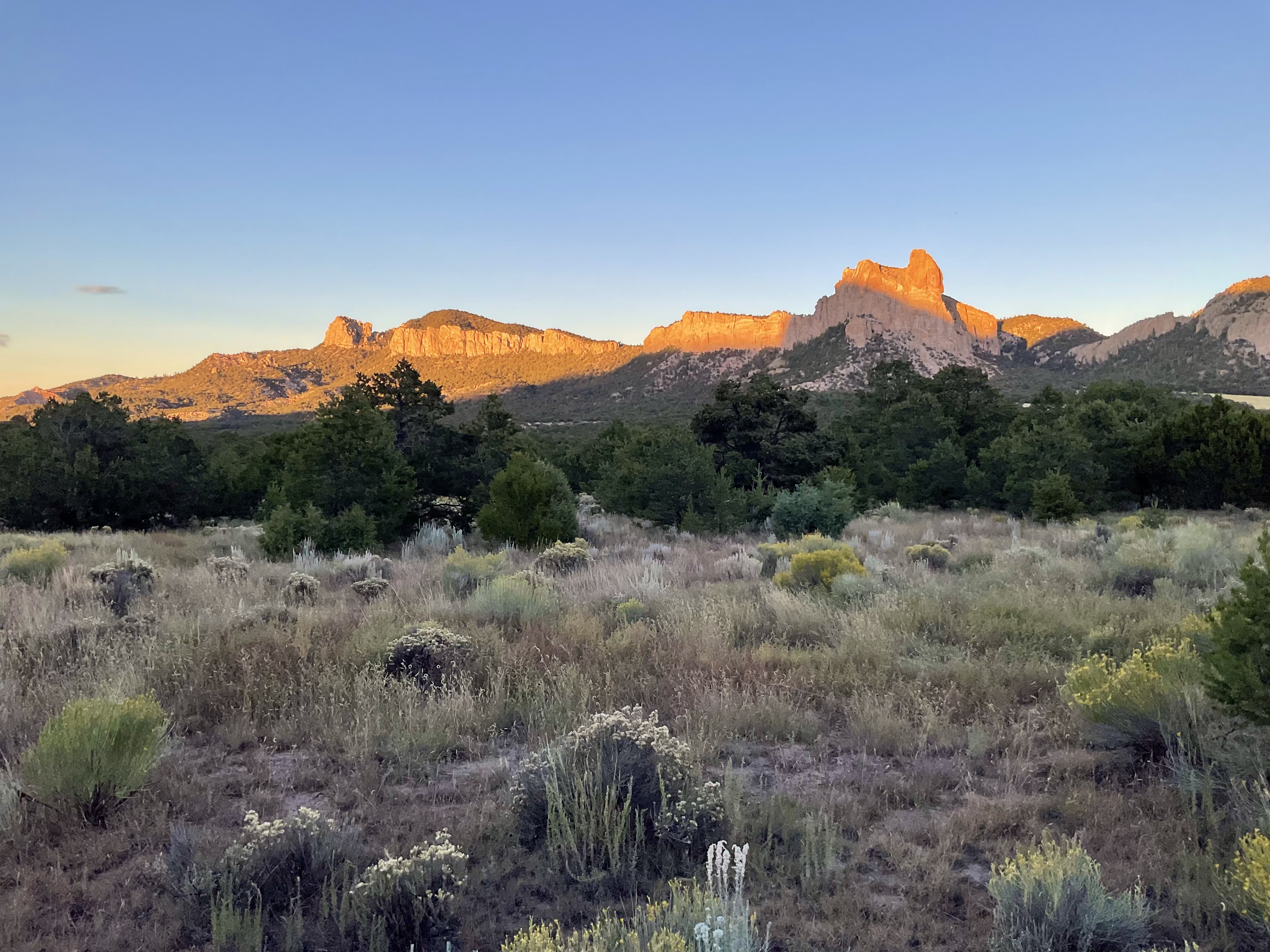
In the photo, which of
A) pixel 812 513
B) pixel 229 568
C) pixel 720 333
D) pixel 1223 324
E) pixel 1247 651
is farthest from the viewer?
pixel 720 333

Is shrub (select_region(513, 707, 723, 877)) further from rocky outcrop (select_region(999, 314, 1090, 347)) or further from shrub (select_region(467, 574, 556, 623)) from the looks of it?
rocky outcrop (select_region(999, 314, 1090, 347))

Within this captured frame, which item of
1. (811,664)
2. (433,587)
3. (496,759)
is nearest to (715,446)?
(433,587)

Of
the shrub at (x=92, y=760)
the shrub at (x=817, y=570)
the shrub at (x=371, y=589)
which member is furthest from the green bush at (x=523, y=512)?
the shrub at (x=92, y=760)

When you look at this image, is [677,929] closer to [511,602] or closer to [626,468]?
A: [511,602]

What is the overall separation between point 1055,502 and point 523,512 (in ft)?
47.7

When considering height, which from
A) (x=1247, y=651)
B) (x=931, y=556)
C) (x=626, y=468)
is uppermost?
(x=626, y=468)

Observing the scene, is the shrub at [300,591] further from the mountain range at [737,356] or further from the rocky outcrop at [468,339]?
the rocky outcrop at [468,339]

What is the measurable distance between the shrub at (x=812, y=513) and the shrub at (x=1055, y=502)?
6.21 m

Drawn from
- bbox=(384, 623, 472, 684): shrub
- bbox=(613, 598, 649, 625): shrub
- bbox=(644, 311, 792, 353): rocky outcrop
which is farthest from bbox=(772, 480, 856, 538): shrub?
bbox=(644, 311, 792, 353): rocky outcrop

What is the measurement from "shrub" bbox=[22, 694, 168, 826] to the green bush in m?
10.6

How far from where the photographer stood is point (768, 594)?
812cm

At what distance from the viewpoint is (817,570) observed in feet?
31.0

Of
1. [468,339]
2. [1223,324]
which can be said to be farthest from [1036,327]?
[468,339]

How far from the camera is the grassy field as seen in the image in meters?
2.89
